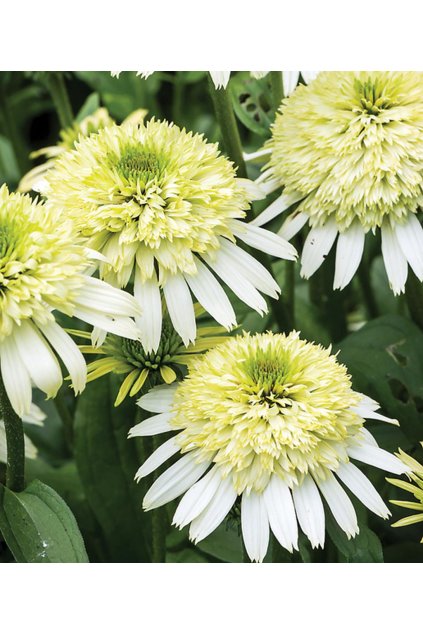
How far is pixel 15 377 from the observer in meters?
0.60

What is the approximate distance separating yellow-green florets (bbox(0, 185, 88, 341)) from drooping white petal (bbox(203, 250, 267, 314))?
13 cm

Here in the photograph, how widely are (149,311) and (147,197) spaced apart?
0.30 feet

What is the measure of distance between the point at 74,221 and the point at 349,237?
26cm

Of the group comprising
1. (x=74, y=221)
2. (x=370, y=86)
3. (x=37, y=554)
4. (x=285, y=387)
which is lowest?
(x=37, y=554)

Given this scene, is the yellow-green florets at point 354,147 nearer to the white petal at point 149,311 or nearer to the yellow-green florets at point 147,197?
the yellow-green florets at point 147,197

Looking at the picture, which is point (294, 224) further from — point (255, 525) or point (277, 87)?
Answer: point (255, 525)

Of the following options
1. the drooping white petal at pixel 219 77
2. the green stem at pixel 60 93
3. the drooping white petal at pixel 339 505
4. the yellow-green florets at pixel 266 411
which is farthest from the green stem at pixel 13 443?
the green stem at pixel 60 93

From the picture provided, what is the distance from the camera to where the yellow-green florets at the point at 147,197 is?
2.30ft

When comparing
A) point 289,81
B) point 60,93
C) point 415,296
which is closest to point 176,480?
point 415,296

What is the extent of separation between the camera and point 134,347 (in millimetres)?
756

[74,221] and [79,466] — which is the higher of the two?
[74,221]

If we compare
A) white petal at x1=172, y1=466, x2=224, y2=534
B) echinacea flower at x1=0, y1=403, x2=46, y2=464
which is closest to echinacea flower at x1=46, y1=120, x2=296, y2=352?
white petal at x1=172, y1=466, x2=224, y2=534
